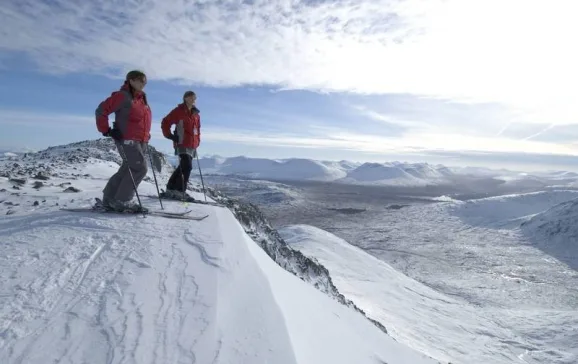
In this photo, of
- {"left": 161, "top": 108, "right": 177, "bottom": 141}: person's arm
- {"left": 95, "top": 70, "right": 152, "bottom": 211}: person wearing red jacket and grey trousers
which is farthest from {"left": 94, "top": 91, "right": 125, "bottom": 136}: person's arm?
{"left": 161, "top": 108, "right": 177, "bottom": 141}: person's arm

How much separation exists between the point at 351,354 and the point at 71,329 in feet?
7.89

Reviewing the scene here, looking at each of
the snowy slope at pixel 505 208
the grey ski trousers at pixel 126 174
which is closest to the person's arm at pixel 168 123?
the grey ski trousers at pixel 126 174

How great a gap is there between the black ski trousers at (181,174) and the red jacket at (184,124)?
287mm

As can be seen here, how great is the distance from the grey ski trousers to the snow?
2.24 ft

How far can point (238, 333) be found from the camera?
270 cm

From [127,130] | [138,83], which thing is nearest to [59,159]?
[127,130]

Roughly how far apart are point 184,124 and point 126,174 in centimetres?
210

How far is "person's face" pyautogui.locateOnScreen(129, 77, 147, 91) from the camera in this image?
5.41 metres

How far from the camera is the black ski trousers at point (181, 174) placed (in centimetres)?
775

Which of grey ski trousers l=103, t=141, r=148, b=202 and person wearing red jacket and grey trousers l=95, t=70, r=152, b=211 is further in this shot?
grey ski trousers l=103, t=141, r=148, b=202

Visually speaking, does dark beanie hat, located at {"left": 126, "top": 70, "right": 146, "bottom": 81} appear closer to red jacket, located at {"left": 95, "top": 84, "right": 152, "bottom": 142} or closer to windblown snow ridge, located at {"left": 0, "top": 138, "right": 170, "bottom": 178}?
red jacket, located at {"left": 95, "top": 84, "right": 152, "bottom": 142}

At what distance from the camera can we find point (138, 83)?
17.9 feet

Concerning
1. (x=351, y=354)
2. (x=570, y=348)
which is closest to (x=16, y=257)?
(x=351, y=354)

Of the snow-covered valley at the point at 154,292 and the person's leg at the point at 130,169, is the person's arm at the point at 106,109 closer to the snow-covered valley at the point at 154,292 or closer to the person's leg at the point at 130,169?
the person's leg at the point at 130,169
